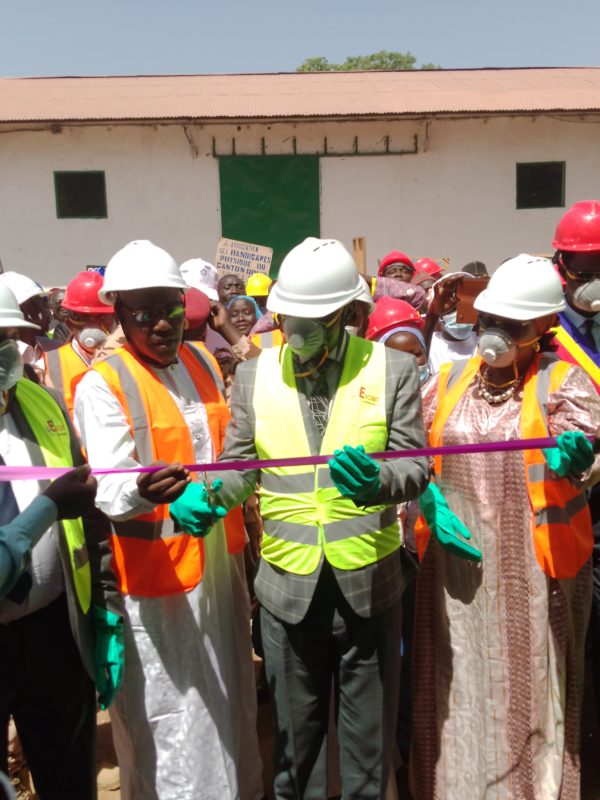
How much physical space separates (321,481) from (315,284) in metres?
0.67

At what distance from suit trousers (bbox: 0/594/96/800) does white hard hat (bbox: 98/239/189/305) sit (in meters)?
1.14

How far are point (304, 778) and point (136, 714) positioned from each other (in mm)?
665

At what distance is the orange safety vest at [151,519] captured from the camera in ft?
9.29

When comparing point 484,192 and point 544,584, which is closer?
point 544,584

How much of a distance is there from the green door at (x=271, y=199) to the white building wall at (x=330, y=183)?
190 millimetres

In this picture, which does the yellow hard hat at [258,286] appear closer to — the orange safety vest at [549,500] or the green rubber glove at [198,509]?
the orange safety vest at [549,500]

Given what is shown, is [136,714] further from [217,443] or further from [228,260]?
[228,260]

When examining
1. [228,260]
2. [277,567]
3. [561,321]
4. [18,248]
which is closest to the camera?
[277,567]

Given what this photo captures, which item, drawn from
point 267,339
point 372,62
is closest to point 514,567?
point 267,339

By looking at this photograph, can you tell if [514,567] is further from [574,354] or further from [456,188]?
[456,188]

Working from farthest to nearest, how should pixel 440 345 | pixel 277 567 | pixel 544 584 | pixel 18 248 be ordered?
pixel 18 248 → pixel 440 345 → pixel 544 584 → pixel 277 567

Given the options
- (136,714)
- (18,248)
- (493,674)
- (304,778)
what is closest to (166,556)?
(136,714)

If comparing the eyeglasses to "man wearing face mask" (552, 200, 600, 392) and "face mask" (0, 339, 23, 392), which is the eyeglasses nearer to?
"face mask" (0, 339, 23, 392)

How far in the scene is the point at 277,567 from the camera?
8.98 feet
